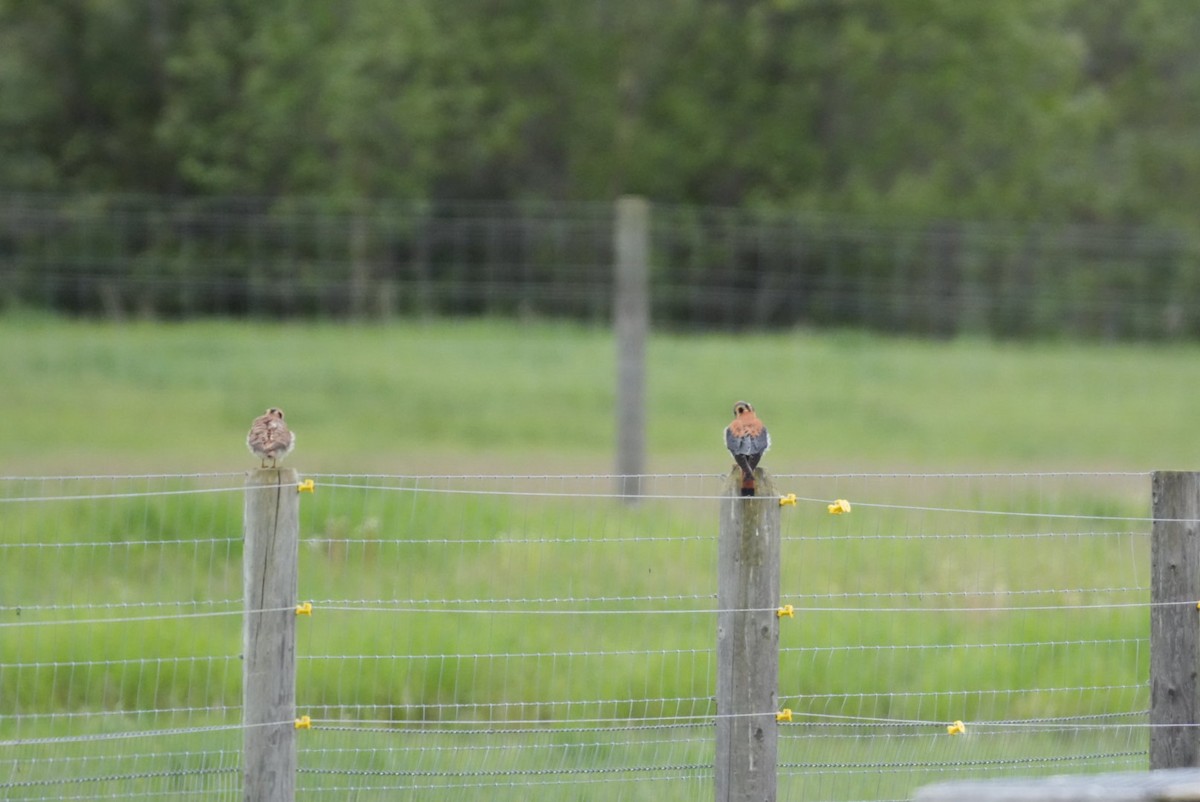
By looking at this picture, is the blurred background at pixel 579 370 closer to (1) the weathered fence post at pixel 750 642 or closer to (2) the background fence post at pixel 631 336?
(2) the background fence post at pixel 631 336

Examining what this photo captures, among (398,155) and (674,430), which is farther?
(398,155)

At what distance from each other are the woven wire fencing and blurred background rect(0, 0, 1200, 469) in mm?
5805

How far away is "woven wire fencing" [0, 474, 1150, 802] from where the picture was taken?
786 cm

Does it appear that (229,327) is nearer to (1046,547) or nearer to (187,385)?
(187,385)

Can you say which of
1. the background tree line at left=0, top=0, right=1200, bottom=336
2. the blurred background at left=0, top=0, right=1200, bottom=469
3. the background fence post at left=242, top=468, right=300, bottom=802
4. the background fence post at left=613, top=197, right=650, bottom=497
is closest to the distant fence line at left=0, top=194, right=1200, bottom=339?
the blurred background at left=0, top=0, right=1200, bottom=469

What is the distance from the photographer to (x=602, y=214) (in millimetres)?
30406

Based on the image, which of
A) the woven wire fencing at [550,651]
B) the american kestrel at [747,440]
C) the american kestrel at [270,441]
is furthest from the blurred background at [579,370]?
the american kestrel at [270,441]

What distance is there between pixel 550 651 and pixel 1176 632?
4.50 metres

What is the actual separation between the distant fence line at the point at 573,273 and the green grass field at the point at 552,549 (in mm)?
756

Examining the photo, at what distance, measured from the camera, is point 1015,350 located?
25391mm

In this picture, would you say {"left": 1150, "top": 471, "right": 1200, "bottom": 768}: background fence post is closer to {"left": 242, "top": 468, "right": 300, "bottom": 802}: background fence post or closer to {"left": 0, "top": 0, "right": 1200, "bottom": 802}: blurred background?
{"left": 0, "top": 0, "right": 1200, "bottom": 802}: blurred background

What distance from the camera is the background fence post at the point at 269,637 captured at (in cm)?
591

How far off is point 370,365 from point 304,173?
444 inches

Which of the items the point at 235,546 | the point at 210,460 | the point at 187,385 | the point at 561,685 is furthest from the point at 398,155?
the point at 561,685
